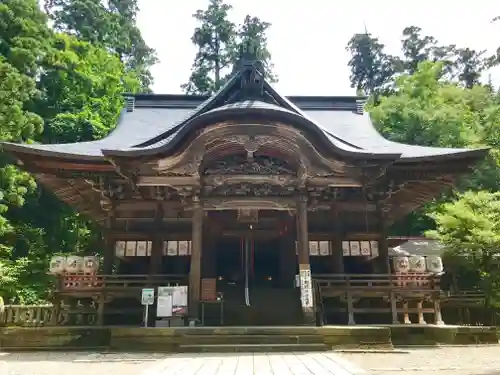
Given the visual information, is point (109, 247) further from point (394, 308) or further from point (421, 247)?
point (421, 247)

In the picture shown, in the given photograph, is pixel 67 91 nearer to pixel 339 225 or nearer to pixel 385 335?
pixel 339 225

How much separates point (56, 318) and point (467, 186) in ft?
71.0

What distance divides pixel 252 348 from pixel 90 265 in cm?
572

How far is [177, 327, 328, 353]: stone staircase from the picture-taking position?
27.2ft

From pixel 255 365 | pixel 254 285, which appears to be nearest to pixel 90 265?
pixel 254 285

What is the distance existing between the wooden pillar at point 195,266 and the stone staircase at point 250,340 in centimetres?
134

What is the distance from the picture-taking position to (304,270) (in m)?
10.2

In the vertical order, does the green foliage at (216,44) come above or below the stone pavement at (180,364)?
above

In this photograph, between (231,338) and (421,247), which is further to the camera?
(421,247)

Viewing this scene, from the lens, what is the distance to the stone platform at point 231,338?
27.9ft

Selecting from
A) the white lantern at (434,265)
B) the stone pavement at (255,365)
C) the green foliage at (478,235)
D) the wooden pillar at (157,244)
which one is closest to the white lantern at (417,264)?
the white lantern at (434,265)

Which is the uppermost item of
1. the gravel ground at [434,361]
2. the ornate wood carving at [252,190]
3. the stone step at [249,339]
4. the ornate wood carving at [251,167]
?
the ornate wood carving at [251,167]

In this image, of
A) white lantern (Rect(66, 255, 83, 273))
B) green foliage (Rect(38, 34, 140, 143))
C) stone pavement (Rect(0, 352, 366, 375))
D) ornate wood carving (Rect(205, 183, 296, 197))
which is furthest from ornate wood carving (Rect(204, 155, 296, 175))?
green foliage (Rect(38, 34, 140, 143))

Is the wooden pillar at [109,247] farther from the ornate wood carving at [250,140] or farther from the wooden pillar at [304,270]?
the wooden pillar at [304,270]
